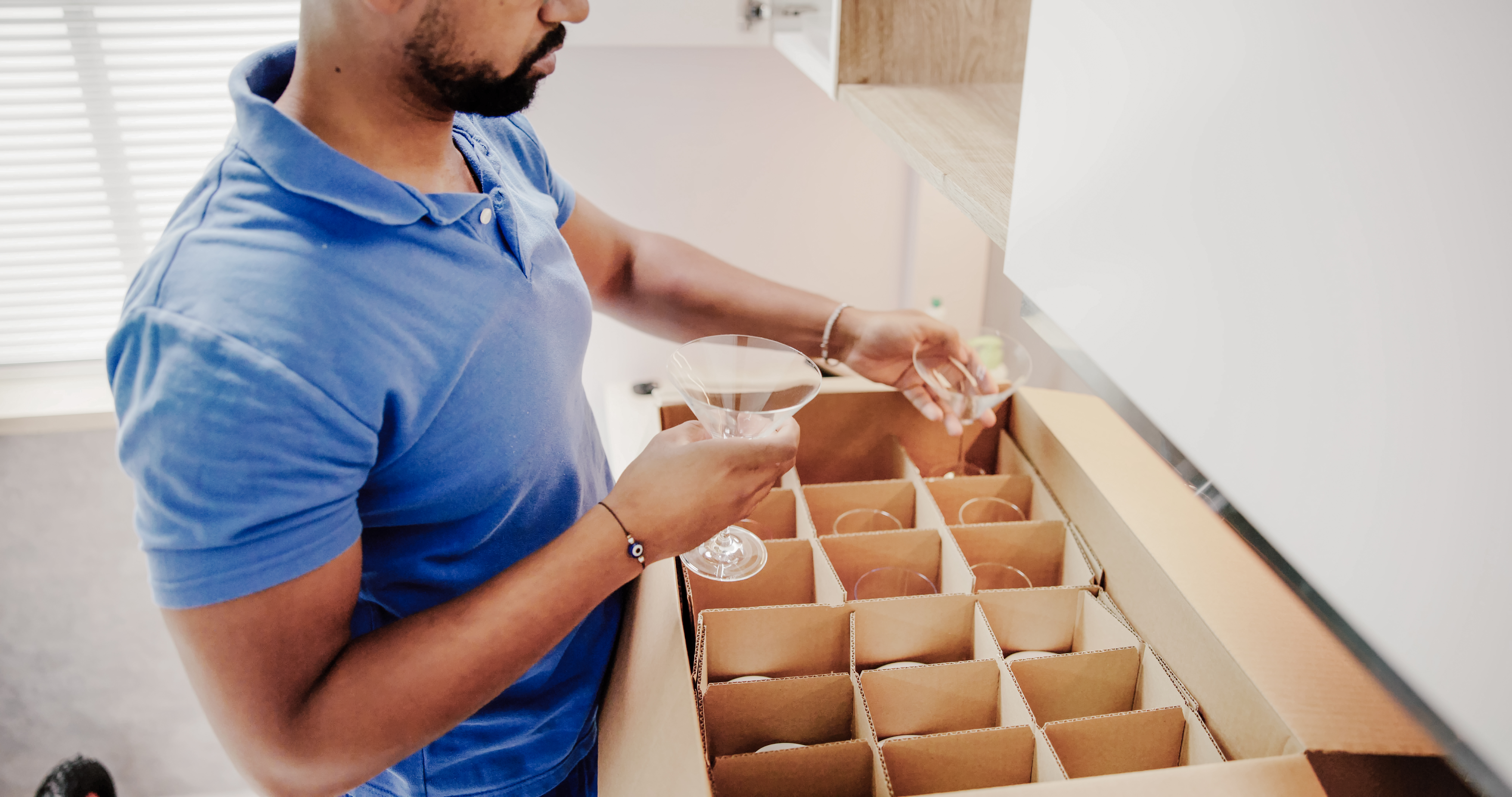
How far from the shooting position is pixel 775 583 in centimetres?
109

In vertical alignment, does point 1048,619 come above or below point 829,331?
below

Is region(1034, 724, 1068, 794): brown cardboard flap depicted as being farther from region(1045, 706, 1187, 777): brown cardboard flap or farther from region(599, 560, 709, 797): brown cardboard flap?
region(599, 560, 709, 797): brown cardboard flap

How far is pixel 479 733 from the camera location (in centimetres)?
90

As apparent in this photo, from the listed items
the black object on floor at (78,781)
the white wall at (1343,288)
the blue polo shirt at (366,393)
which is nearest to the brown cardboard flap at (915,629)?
the blue polo shirt at (366,393)

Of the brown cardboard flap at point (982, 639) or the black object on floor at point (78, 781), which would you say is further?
the black object on floor at point (78, 781)

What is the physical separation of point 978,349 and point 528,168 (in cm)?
88

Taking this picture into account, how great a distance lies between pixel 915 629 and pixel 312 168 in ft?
2.43

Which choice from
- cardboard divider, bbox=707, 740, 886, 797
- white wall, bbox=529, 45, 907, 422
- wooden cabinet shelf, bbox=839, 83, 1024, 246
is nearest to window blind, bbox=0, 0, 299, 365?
white wall, bbox=529, 45, 907, 422

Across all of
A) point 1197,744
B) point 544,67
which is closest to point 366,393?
point 544,67

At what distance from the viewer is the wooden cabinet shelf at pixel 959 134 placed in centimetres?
77

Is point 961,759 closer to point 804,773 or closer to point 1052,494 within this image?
point 804,773

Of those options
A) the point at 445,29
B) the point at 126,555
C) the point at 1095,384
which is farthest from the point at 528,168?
the point at 126,555

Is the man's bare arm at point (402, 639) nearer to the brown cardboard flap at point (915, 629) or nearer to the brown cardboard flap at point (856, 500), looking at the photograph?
the brown cardboard flap at point (915, 629)

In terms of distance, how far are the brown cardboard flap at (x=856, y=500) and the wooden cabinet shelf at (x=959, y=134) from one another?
0.43 m
